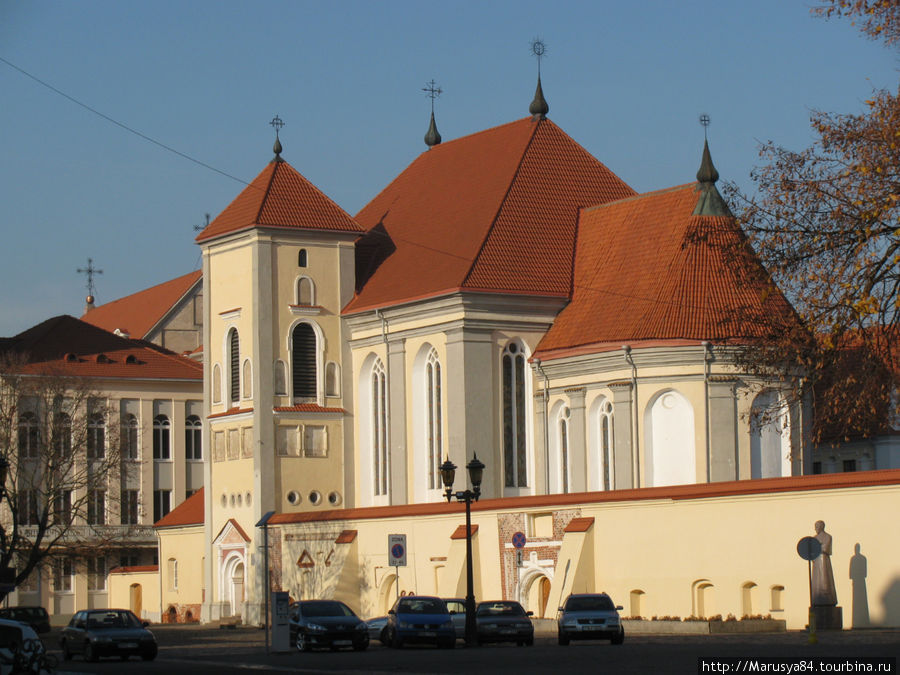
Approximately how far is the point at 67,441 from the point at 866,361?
42.7m

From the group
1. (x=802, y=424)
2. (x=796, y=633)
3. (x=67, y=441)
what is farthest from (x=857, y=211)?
(x=67, y=441)

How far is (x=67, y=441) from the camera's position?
6341cm

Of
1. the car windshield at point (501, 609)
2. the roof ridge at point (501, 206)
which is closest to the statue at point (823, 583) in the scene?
the car windshield at point (501, 609)

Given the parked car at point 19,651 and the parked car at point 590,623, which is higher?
the parked car at point 19,651

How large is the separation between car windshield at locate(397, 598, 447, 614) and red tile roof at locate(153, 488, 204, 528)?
28.2m

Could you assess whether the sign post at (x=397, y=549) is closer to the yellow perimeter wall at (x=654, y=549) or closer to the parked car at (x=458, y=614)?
the parked car at (x=458, y=614)

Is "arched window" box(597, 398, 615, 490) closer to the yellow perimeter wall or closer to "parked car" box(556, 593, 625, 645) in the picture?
the yellow perimeter wall

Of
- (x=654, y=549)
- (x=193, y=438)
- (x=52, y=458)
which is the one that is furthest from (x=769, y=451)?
(x=193, y=438)

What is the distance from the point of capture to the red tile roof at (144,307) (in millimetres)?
91812

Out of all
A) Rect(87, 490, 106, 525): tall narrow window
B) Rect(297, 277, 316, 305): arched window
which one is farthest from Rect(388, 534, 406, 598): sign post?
Rect(87, 490, 106, 525): tall narrow window

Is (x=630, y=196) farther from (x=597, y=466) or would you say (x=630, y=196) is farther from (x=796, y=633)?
(x=796, y=633)

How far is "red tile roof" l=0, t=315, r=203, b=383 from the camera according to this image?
250ft

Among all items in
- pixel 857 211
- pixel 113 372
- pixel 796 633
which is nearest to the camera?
pixel 857 211

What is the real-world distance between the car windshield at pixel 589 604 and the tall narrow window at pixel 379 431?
23736 millimetres
